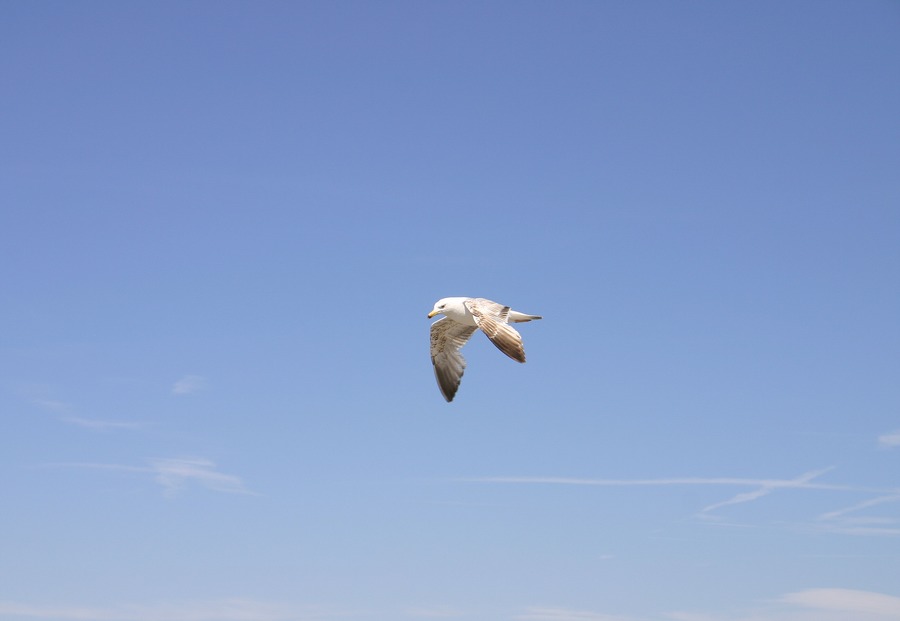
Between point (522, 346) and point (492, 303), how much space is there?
4664 millimetres

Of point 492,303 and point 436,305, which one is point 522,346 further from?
point 436,305

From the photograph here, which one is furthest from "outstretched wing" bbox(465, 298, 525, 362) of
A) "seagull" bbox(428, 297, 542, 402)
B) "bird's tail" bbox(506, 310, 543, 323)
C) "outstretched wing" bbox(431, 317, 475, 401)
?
"outstretched wing" bbox(431, 317, 475, 401)

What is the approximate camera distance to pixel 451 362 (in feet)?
123

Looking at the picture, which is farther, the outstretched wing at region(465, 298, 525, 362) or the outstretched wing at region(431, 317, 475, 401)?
the outstretched wing at region(431, 317, 475, 401)

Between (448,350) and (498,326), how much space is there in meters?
8.78

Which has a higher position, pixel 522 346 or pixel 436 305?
pixel 436 305

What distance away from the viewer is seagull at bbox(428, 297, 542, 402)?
28072 mm

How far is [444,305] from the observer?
1371 inches

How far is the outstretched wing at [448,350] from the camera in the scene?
3706 cm

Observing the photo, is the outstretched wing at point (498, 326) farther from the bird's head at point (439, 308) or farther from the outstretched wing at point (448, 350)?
the outstretched wing at point (448, 350)

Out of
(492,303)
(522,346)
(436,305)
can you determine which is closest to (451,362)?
(436,305)

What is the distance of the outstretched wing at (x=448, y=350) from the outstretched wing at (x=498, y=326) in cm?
491

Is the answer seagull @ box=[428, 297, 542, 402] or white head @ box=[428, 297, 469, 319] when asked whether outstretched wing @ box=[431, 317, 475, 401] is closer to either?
seagull @ box=[428, 297, 542, 402]

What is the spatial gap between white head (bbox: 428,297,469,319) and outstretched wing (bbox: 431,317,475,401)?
2109 mm
